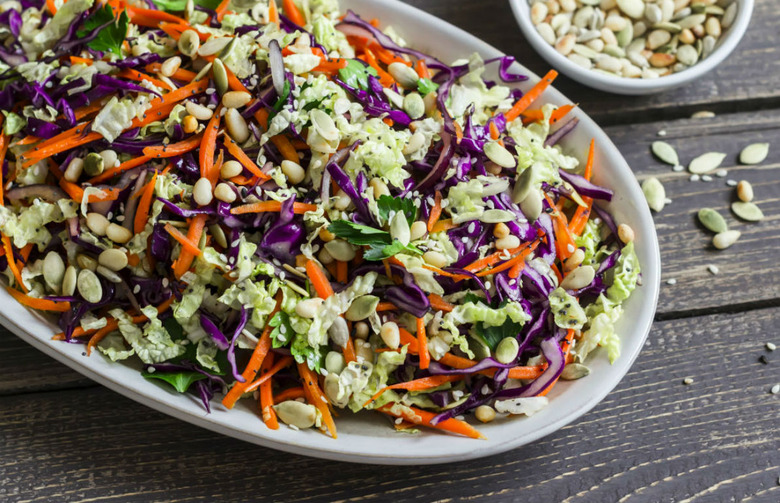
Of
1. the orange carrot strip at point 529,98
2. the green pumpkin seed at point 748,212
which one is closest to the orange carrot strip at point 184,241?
the orange carrot strip at point 529,98

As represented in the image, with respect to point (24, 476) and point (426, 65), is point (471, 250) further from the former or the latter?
point (24, 476)

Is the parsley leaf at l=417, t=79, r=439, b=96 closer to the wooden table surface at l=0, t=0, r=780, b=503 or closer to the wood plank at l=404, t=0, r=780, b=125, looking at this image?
the wood plank at l=404, t=0, r=780, b=125

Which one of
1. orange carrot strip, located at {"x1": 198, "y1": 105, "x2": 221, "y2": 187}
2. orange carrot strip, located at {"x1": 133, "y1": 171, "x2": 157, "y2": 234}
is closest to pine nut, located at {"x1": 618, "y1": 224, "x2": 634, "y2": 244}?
orange carrot strip, located at {"x1": 198, "y1": 105, "x2": 221, "y2": 187}

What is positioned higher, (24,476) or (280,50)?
(280,50)

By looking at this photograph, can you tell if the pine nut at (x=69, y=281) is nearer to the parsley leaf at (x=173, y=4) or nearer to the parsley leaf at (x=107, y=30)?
the parsley leaf at (x=107, y=30)

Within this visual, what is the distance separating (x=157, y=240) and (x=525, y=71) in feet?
3.29

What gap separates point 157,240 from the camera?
1.48 metres

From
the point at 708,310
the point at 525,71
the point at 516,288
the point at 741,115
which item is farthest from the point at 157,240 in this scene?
the point at 741,115

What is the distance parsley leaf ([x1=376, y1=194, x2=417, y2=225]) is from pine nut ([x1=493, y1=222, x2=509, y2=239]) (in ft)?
0.61

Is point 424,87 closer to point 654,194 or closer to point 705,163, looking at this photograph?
point 654,194

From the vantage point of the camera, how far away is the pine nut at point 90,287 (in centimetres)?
151

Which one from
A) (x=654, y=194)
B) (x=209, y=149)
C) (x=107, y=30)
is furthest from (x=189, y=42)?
(x=654, y=194)

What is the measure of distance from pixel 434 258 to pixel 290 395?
44 cm

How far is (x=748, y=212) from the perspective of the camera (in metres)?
2.05
